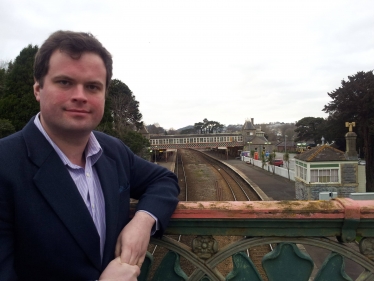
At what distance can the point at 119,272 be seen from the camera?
118cm

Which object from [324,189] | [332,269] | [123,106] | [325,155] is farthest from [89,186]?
[123,106]

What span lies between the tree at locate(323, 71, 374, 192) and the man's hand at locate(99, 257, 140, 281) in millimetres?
25139

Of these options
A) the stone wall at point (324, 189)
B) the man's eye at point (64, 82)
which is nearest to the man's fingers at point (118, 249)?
the man's eye at point (64, 82)

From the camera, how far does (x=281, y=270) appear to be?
1.54 meters

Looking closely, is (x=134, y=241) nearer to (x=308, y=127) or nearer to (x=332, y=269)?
(x=332, y=269)

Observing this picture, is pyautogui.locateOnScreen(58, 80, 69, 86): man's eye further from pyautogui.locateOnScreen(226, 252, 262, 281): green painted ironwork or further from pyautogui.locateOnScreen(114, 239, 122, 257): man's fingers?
pyautogui.locateOnScreen(226, 252, 262, 281): green painted ironwork

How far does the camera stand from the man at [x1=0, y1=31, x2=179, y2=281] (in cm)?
107

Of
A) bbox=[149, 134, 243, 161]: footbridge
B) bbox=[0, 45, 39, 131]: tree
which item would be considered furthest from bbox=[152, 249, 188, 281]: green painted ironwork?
bbox=[149, 134, 243, 161]: footbridge

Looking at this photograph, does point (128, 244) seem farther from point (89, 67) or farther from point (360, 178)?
point (360, 178)

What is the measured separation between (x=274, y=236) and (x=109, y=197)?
34.2 inches

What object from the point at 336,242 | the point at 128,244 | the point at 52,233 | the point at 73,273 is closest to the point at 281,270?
the point at 336,242

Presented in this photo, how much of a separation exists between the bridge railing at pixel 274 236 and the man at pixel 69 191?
190mm

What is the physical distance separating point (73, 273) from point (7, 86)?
18134 mm

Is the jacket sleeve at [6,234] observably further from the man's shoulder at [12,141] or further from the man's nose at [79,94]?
the man's nose at [79,94]
